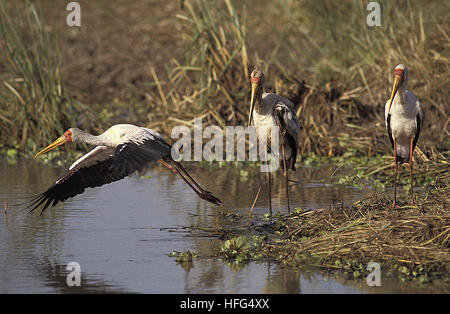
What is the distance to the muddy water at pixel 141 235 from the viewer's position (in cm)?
563

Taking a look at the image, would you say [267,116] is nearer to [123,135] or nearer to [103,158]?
[123,135]

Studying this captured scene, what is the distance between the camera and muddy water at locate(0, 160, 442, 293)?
18.5 feet

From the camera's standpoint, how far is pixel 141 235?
721 centimetres

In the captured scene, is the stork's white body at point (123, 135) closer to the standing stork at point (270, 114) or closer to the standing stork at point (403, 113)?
the standing stork at point (270, 114)

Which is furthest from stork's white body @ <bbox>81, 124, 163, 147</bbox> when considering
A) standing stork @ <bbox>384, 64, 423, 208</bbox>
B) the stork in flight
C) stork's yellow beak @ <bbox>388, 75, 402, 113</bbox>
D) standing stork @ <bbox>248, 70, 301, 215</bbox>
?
standing stork @ <bbox>384, 64, 423, 208</bbox>

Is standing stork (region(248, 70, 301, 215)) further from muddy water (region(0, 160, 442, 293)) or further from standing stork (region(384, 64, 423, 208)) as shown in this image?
standing stork (region(384, 64, 423, 208))

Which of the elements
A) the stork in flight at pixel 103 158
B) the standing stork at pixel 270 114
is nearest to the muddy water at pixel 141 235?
the stork in flight at pixel 103 158

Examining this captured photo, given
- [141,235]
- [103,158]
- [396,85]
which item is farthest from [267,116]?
[141,235]

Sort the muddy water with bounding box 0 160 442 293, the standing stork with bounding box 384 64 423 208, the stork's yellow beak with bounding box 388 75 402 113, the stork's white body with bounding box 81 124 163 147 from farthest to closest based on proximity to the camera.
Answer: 1. the standing stork with bounding box 384 64 423 208
2. the stork's yellow beak with bounding box 388 75 402 113
3. the stork's white body with bounding box 81 124 163 147
4. the muddy water with bounding box 0 160 442 293

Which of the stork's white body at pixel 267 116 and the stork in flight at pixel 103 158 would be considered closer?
the stork in flight at pixel 103 158

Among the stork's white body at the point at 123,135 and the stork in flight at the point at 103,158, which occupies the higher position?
the stork's white body at the point at 123,135

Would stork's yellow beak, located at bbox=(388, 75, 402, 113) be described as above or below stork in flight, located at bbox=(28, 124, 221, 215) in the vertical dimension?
above

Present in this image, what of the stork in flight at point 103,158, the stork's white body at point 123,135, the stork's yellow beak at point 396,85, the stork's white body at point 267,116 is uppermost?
the stork's yellow beak at point 396,85

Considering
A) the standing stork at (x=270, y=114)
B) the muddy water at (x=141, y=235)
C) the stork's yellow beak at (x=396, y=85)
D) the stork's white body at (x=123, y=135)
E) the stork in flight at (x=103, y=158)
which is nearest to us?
the muddy water at (x=141, y=235)
